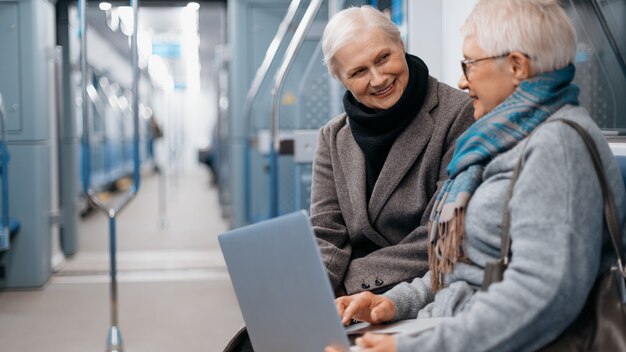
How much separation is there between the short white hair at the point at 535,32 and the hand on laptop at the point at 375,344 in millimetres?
535

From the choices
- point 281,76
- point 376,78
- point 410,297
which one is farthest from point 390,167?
point 281,76

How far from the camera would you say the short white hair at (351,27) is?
179 centimetres

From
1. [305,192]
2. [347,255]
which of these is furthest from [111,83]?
[347,255]

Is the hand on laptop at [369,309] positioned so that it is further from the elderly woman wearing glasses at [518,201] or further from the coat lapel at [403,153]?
the coat lapel at [403,153]

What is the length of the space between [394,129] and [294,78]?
3.49m

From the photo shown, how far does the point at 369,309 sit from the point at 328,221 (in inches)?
15.9

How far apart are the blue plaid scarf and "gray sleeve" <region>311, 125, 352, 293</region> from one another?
470 millimetres

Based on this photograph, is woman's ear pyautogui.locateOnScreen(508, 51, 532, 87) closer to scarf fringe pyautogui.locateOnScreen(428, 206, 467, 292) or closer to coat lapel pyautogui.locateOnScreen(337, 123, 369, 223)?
scarf fringe pyautogui.locateOnScreen(428, 206, 467, 292)

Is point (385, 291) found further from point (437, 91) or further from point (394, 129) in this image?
point (437, 91)

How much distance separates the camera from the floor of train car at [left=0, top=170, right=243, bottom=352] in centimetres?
356

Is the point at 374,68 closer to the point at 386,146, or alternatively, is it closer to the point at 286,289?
the point at 386,146

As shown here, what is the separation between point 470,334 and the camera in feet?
3.85

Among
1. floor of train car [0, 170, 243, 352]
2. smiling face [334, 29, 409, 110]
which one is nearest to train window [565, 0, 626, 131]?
smiling face [334, 29, 409, 110]

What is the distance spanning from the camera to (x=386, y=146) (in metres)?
1.83
